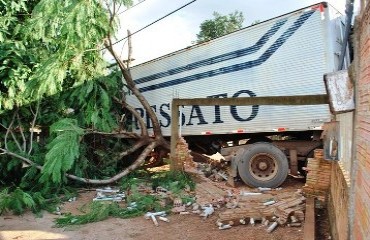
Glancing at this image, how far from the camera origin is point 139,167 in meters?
11.0

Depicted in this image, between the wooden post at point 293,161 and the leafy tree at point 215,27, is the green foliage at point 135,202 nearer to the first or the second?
the wooden post at point 293,161

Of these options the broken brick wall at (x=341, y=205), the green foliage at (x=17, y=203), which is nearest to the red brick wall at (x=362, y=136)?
the broken brick wall at (x=341, y=205)

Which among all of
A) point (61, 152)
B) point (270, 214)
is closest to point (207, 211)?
point (270, 214)

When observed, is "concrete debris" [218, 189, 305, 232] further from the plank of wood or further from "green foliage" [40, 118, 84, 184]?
"green foliage" [40, 118, 84, 184]

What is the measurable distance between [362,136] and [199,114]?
799 cm

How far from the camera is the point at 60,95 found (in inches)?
392

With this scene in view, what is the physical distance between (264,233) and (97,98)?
593 cm

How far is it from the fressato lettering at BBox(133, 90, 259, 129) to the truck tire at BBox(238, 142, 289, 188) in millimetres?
843

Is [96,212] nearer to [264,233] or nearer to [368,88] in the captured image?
[264,233]

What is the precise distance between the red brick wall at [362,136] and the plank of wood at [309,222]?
6.78ft

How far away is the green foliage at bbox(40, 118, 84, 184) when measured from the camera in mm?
7884

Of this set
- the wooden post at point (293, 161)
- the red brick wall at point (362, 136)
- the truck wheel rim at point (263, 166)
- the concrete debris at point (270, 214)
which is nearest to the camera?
the red brick wall at point (362, 136)

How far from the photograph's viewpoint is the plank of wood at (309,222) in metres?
4.53

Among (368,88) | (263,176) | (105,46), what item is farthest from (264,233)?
(105,46)
